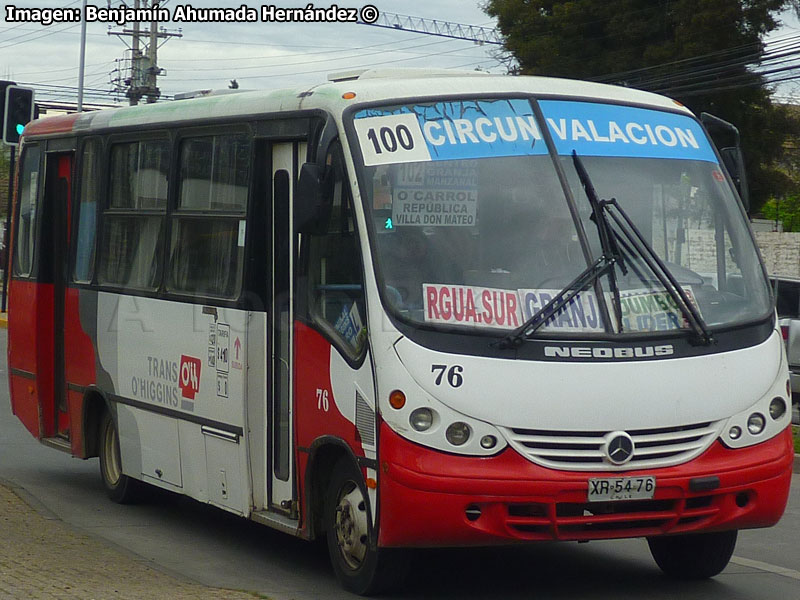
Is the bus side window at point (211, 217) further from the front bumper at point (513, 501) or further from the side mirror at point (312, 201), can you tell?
Answer: the front bumper at point (513, 501)

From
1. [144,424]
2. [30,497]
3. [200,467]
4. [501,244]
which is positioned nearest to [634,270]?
[501,244]

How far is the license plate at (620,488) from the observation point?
21.5 ft

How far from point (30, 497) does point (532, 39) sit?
34.6 meters

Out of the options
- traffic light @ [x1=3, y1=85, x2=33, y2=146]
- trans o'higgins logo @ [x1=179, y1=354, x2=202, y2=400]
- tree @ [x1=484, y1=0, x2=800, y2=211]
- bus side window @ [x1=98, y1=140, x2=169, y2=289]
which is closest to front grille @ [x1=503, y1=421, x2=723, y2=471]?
trans o'higgins logo @ [x1=179, y1=354, x2=202, y2=400]

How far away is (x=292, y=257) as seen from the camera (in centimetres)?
780

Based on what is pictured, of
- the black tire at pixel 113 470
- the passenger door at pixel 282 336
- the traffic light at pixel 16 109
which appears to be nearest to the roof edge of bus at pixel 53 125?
the black tire at pixel 113 470

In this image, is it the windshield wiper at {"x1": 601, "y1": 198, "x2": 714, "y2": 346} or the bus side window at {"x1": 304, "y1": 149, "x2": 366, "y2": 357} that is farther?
the bus side window at {"x1": 304, "y1": 149, "x2": 366, "y2": 357}

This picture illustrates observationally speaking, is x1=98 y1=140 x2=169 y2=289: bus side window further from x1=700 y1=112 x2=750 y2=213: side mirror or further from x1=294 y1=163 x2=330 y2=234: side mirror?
x1=700 y1=112 x2=750 y2=213: side mirror

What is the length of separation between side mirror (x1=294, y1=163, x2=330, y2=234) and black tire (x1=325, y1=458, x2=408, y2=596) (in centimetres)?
117

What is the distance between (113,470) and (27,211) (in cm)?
258

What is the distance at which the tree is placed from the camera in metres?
38.4

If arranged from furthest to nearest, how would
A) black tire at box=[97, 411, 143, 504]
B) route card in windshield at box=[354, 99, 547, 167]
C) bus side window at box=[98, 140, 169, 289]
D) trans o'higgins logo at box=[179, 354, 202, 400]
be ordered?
black tire at box=[97, 411, 143, 504], bus side window at box=[98, 140, 169, 289], trans o'higgins logo at box=[179, 354, 202, 400], route card in windshield at box=[354, 99, 547, 167]

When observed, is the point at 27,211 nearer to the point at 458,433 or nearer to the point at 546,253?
the point at 546,253

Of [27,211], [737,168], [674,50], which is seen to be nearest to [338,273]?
[737,168]
